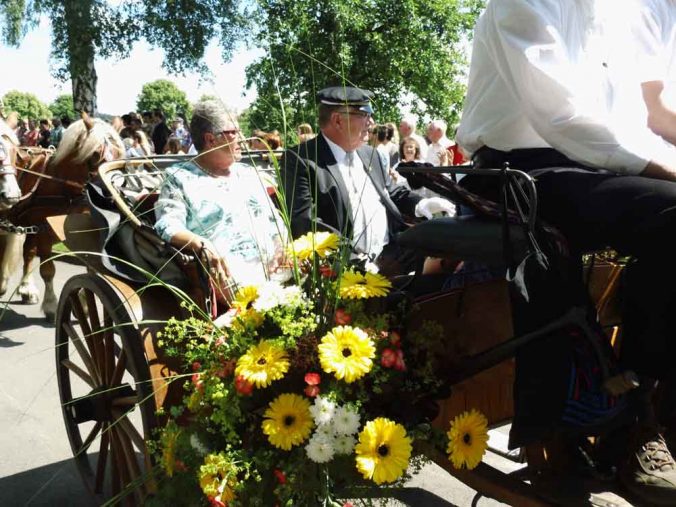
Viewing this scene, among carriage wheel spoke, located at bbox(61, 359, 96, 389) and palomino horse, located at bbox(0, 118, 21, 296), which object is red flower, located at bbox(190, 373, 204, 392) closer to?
carriage wheel spoke, located at bbox(61, 359, 96, 389)

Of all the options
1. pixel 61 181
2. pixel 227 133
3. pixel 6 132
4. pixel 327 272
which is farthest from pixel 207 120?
pixel 6 132

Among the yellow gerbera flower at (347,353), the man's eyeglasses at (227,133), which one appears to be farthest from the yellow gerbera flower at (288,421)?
the man's eyeglasses at (227,133)

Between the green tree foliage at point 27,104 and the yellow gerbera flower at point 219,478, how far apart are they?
67417mm

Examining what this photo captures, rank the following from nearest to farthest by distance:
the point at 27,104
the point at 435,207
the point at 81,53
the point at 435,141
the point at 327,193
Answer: the point at 435,207 < the point at 327,193 < the point at 435,141 < the point at 81,53 < the point at 27,104

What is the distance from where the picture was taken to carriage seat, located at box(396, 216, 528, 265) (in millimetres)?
2072

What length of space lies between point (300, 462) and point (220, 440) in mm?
271

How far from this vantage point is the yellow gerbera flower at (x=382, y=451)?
6.63 feet

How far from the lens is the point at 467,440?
222 centimetres

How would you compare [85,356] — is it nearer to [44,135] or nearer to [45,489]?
[45,489]

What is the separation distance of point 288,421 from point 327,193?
1.52 metres

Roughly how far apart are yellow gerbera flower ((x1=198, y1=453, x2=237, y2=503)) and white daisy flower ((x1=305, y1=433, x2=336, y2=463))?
8.3 inches

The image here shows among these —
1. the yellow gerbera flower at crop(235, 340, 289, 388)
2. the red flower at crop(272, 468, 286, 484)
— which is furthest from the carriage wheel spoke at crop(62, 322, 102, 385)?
the red flower at crop(272, 468, 286, 484)

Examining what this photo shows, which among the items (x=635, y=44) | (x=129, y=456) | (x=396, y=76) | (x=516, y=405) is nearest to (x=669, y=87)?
(x=635, y=44)

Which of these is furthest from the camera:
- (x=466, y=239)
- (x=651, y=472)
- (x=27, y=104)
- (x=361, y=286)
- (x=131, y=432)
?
(x=27, y=104)
